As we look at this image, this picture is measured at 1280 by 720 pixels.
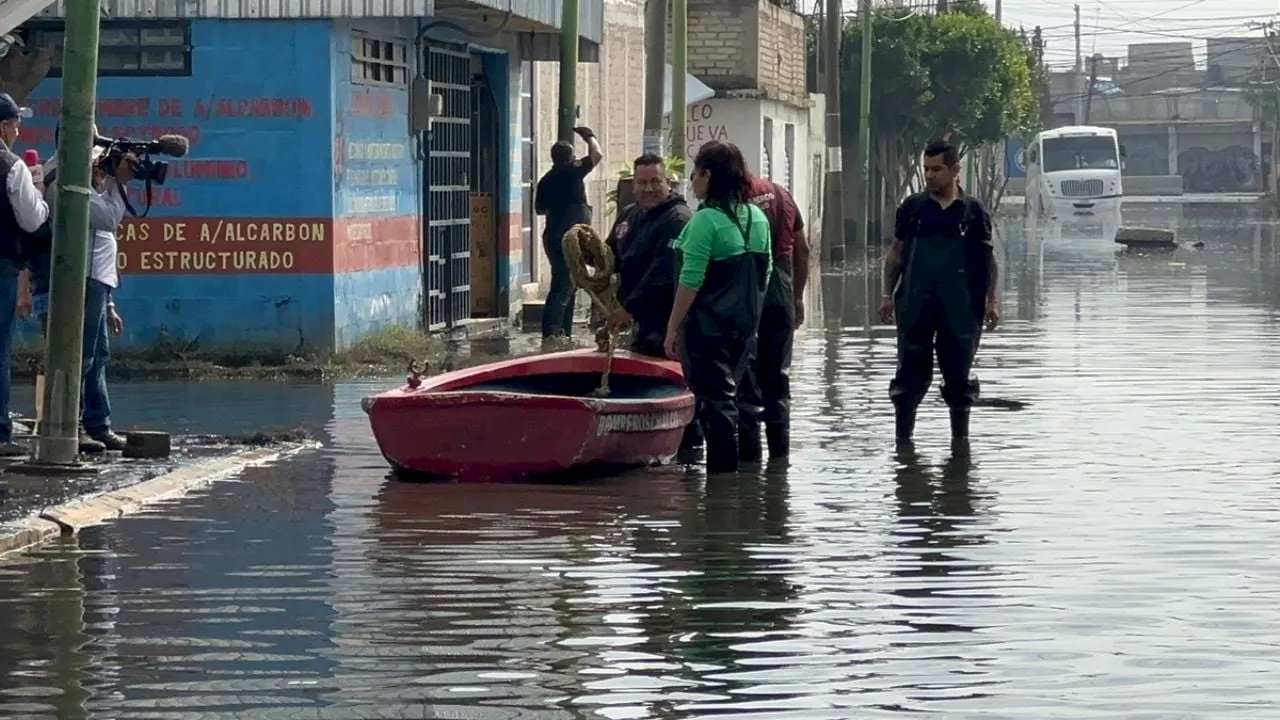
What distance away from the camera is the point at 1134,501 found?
40.4ft

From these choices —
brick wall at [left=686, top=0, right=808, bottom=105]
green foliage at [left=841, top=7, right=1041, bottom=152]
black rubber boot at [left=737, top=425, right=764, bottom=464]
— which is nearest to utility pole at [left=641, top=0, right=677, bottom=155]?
black rubber boot at [left=737, top=425, right=764, bottom=464]

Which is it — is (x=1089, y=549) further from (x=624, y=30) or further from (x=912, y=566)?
(x=624, y=30)

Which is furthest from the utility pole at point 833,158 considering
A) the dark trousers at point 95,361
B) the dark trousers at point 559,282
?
the dark trousers at point 95,361

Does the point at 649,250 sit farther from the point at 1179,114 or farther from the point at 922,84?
the point at 1179,114

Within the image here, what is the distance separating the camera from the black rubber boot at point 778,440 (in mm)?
14094

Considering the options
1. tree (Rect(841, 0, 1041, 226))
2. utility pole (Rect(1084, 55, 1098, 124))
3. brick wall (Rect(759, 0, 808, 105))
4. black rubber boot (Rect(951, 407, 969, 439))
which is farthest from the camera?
utility pole (Rect(1084, 55, 1098, 124))

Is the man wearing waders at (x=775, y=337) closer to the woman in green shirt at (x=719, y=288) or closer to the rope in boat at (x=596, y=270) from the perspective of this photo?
the woman in green shirt at (x=719, y=288)

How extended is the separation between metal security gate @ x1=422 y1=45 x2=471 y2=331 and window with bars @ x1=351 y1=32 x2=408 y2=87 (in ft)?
4.44

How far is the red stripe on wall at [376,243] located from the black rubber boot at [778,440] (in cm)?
680

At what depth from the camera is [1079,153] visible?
79375 mm

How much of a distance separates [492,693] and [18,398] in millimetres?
10999

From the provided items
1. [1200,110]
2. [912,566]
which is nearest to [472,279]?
[912,566]

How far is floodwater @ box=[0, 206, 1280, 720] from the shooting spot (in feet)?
25.2

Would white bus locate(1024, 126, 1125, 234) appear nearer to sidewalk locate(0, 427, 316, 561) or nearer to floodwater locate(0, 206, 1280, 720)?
floodwater locate(0, 206, 1280, 720)
